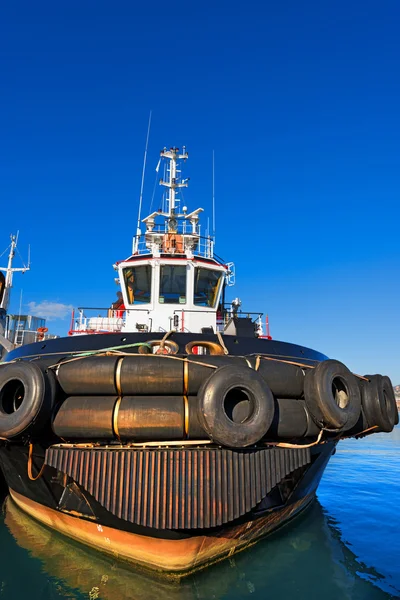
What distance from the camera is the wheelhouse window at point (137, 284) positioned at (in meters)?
9.56

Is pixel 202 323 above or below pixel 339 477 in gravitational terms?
above

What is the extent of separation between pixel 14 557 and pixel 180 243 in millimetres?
8698

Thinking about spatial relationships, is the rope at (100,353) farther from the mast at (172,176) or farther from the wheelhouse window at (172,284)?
the mast at (172,176)

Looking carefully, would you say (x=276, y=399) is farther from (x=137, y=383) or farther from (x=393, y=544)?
(x=393, y=544)

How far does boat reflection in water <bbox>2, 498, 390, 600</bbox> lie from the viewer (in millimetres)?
4746

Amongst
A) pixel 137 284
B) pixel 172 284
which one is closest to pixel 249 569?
pixel 172 284

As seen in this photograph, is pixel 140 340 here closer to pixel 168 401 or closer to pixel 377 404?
pixel 168 401

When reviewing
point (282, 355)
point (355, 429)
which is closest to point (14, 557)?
point (282, 355)

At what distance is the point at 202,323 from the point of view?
9.52 metres

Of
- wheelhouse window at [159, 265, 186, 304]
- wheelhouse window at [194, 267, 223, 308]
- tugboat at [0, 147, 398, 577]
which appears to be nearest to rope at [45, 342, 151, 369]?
tugboat at [0, 147, 398, 577]

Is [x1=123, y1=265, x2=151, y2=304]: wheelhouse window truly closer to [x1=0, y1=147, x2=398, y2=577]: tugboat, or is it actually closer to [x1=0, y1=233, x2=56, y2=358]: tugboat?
[x1=0, y1=147, x2=398, y2=577]: tugboat

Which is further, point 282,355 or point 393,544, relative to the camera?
point 393,544

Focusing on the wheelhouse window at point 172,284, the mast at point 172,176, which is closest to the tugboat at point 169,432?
the wheelhouse window at point 172,284

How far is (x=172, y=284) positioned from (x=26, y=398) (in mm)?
5364
